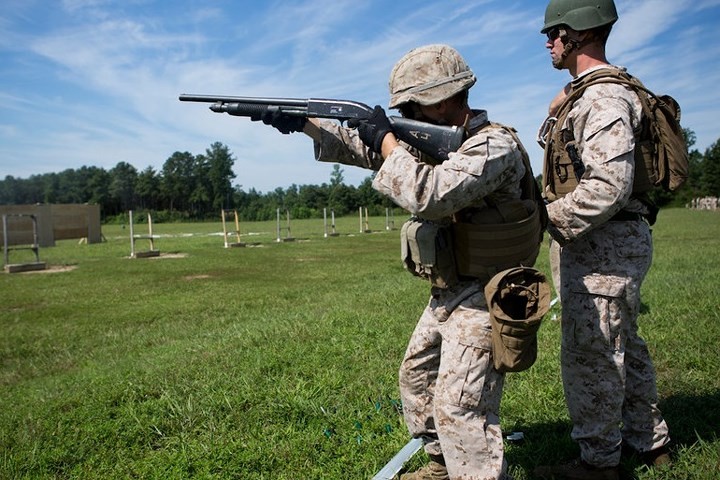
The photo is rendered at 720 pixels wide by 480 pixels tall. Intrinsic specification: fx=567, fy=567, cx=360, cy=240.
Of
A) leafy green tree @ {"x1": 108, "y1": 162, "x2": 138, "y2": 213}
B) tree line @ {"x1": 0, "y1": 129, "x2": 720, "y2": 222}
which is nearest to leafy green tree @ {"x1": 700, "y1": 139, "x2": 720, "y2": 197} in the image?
tree line @ {"x1": 0, "y1": 129, "x2": 720, "y2": 222}

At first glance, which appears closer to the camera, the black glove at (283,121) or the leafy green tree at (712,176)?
the black glove at (283,121)

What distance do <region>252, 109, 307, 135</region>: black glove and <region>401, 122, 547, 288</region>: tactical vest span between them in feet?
3.49

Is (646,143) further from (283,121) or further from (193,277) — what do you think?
(193,277)

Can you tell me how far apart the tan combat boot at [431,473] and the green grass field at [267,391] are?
266 millimetres

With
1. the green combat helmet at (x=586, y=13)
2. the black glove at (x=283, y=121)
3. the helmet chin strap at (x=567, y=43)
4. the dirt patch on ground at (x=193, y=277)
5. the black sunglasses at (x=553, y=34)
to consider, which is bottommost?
the dirt patch on ground at (x=193, y=277)

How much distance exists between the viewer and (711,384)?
12.9ft

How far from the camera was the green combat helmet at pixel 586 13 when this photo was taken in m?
2.77

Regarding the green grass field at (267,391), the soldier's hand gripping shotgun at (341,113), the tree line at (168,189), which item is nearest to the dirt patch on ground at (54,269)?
the green grass field at (267,391)

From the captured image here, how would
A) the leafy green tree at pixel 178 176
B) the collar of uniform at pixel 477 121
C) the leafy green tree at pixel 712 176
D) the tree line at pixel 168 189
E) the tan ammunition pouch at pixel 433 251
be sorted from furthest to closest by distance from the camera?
the leafy green tree at pixel 178 176
the tree line at pixel 168 189
the leafy green tree at pixel 712 176
the collar of uniform at pixel 477 121
the tan ammunition pouch at pixel 433 251

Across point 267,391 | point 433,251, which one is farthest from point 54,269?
point 433,251

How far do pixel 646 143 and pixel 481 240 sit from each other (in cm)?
104

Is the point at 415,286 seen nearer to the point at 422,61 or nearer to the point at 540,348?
the point at 540,348

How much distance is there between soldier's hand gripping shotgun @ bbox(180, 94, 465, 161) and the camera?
8.10 feet

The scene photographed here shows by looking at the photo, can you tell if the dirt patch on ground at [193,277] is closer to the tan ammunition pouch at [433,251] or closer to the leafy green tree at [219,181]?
the tan ammunition pouch at [433,251]
